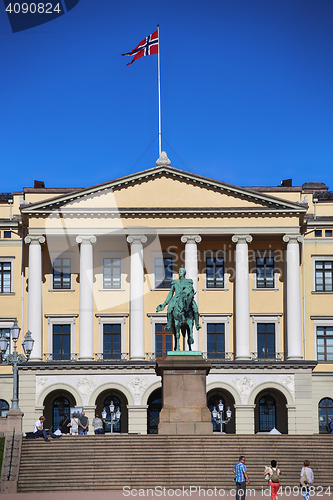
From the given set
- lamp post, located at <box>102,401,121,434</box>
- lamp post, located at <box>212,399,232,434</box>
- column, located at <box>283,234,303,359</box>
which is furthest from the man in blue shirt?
column, located at <box>283,234,303,359</box>

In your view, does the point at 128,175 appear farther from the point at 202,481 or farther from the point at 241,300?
the point at 202,481

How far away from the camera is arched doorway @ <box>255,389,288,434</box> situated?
6406cm

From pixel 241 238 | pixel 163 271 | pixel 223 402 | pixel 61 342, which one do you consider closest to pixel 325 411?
pixel 223 402

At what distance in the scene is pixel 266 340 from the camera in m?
64.8

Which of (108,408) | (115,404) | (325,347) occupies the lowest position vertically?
(108,408)

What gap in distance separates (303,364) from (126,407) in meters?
12.1

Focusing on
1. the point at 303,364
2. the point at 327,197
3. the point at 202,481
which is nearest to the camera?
the point at 202,481

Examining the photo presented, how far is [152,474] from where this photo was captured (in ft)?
117

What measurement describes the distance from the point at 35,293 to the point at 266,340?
15803 mm

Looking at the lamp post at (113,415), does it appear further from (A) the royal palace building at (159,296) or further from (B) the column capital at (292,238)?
(B) the column capital at (292,238)

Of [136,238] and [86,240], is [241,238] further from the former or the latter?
[86,240]

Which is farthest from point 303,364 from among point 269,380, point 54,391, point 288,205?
point 54,391

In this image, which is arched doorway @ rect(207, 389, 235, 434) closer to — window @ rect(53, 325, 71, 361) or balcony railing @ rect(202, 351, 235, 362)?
balcony railing @ rect(202, 351, 235, 362)

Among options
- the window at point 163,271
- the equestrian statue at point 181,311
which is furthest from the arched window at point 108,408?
the equestrian statue at point 181,311
